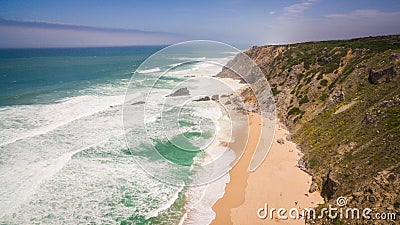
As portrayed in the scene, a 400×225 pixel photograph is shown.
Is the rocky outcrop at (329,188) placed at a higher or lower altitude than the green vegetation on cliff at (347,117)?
lower

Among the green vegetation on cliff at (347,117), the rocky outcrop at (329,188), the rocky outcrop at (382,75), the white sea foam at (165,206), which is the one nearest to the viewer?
the green vegetation on cliff at (347,117)

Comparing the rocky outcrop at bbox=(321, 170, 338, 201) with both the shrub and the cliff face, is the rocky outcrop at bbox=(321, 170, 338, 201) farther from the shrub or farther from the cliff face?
the shrub

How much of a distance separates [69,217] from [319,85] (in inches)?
1068

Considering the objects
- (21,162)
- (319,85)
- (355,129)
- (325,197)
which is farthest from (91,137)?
(319,85)

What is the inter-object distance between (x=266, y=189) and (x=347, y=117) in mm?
9982

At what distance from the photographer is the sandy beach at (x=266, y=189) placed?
14320 millimetres

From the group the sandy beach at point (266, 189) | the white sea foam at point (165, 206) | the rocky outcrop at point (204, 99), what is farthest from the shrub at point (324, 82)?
the white sea foam at point (165, 206)

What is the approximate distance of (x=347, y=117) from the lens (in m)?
21.1

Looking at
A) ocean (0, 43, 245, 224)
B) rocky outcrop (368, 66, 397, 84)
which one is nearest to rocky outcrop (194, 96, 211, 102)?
ocean (0, 43, 245, 224)

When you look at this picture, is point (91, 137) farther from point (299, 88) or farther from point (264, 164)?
point (299, 88)

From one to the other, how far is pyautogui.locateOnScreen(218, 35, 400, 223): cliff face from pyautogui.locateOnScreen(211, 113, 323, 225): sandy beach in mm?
1015

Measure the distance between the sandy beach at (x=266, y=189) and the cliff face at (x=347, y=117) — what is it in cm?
101

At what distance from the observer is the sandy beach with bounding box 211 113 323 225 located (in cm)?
1432

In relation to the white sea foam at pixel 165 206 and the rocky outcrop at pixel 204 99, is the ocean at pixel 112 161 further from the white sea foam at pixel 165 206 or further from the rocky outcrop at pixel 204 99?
the rocky outcrop at pixel 204 99
